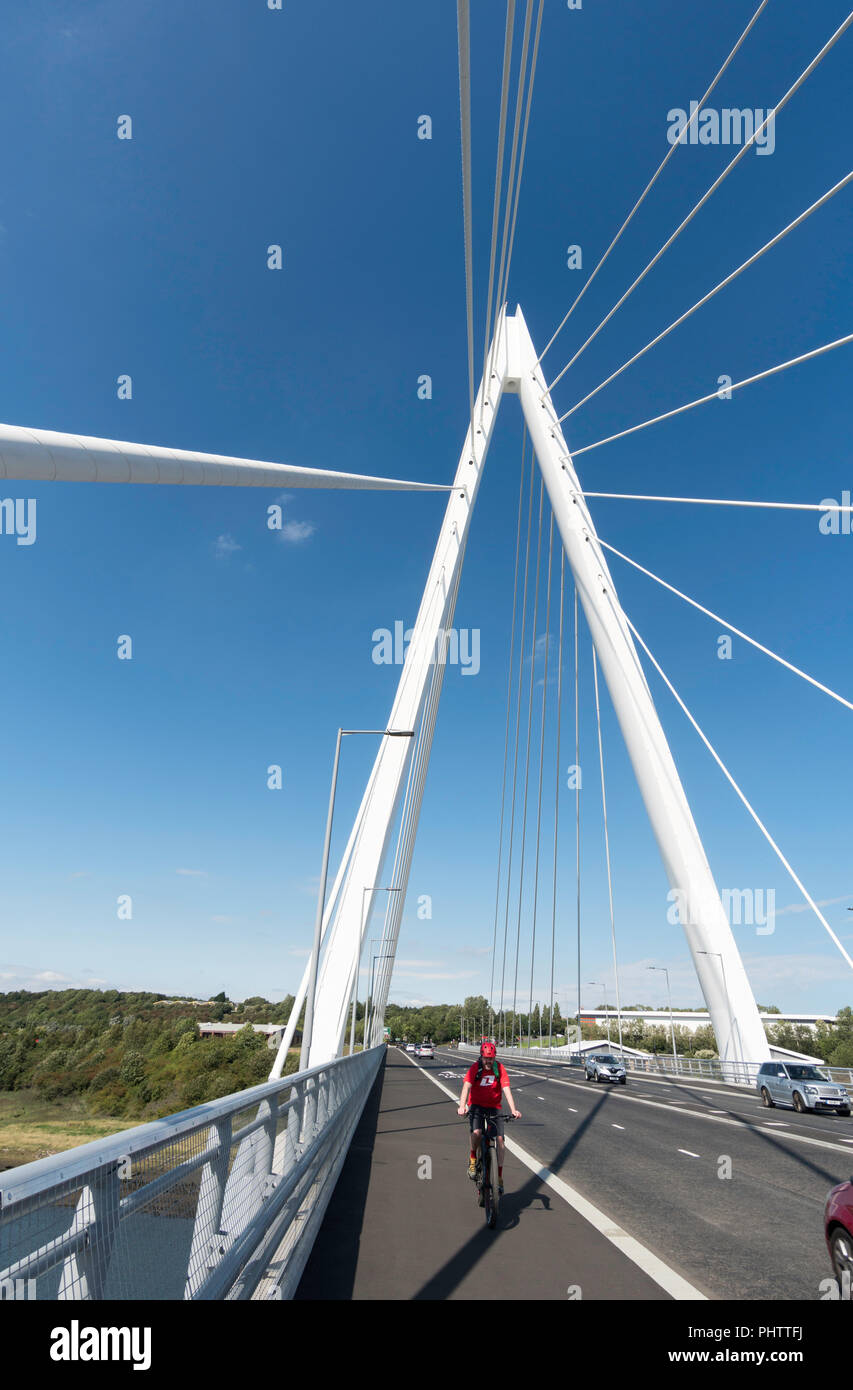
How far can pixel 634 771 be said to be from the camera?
2095 cm

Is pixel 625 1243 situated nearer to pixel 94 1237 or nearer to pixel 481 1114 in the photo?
pixel 481 1114

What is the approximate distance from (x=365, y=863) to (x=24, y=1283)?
17274mm

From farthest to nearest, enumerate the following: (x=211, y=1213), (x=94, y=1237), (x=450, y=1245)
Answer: (x=450, y=1245)
(x=211, y=1213)
(x=94, y=1237)

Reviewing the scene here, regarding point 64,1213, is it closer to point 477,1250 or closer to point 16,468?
point 16,468

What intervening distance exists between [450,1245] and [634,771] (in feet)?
50.4

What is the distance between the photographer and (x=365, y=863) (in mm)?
19094

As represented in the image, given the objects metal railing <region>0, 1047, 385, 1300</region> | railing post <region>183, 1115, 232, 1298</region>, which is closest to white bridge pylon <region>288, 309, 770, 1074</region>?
metal railing <region>0, 1047, 385, 1300</region>

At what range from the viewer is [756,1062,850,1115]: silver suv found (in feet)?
73.7

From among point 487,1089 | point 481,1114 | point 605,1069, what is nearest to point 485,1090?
point 487,1089

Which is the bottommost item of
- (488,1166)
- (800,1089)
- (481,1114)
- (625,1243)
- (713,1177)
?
(800,1089)

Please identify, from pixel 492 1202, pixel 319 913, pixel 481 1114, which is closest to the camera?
pixel 492 1202

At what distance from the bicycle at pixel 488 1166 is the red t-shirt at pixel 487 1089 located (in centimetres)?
5

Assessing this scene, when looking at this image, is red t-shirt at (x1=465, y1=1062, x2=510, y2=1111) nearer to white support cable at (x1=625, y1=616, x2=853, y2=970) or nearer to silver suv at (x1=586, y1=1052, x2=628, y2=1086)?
white support cable at (x1=625, y1=616, x2=853, y2=970)
